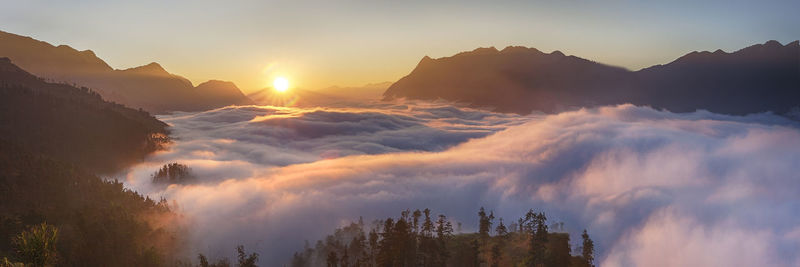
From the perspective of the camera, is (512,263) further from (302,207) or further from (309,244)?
(302,207)

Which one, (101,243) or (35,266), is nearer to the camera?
(35,266)

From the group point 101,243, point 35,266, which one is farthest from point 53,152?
point 35,266

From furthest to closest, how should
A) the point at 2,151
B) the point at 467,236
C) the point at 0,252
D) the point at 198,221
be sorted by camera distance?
the point at 198,221
the point at 2,151
the point at 467,236
the point at 0,252

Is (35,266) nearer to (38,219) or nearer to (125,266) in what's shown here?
(125,266)

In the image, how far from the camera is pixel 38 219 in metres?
77.6

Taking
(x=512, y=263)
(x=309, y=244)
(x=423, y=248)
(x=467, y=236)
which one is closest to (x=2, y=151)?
(x=309, y=244)

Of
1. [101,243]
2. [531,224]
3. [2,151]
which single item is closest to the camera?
[101,243]

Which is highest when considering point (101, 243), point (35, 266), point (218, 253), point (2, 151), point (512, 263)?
point (2, 151)

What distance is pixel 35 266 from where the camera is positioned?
42.1 m

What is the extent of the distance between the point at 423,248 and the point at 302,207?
120747mm

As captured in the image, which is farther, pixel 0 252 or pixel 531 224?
pixel 531 224

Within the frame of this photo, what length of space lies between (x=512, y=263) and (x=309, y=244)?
84.4 metres

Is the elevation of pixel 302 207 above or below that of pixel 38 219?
below

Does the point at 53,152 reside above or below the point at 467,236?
above
